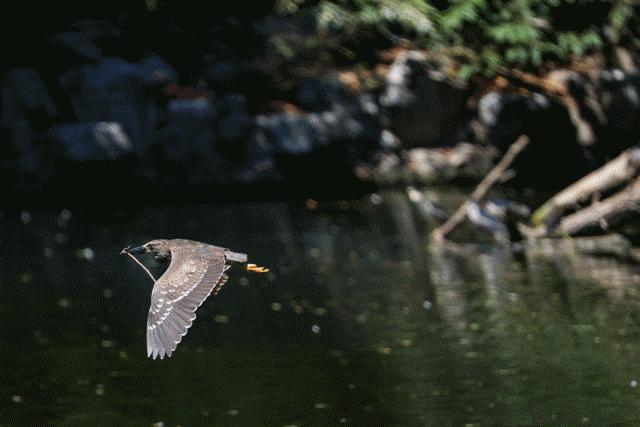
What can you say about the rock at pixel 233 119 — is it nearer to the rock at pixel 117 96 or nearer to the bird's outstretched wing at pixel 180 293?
the rock at pixel 117 96

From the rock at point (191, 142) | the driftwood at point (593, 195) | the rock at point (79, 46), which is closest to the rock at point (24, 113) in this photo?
the rock at point (79, 46)

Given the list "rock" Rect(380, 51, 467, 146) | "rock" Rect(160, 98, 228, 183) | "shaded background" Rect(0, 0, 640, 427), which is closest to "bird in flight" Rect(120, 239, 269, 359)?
"shaded background" Rect(0, 0, 640, 427)

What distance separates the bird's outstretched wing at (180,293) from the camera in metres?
7.14

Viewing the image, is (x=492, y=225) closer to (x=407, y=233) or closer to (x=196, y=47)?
(x=407, y=233)

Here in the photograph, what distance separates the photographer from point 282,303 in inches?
607

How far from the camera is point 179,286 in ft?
25.1

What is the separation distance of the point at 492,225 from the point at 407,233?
5.26 feet

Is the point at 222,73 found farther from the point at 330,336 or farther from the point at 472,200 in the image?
the point at 330,336

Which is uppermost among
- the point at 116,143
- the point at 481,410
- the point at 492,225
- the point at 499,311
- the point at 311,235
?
the point at 481,410

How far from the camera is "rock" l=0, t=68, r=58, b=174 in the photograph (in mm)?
23359

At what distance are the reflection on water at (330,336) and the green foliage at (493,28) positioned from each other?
3462mm

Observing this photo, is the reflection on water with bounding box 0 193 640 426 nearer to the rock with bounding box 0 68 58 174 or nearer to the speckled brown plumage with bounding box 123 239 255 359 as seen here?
Answer: the speckled brown plumage with bounding box 123 239 255 359

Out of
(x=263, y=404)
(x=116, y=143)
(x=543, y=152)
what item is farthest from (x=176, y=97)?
(x=263, y=404)

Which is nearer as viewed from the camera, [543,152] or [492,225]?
[492,225]
